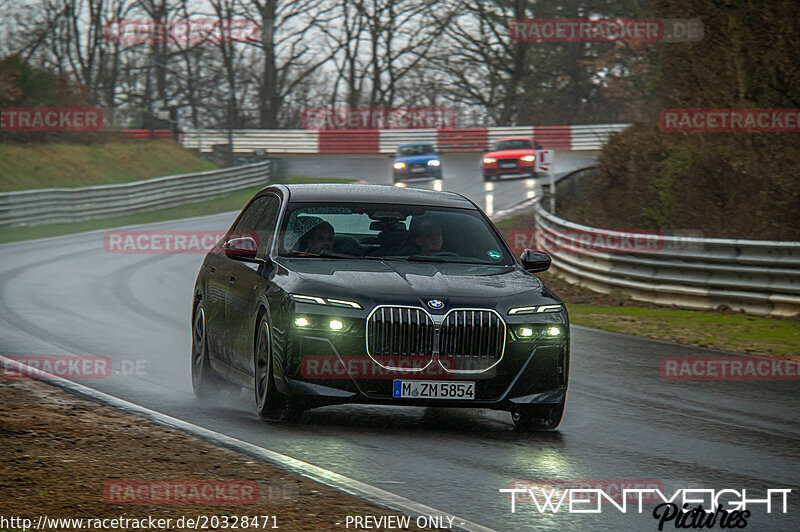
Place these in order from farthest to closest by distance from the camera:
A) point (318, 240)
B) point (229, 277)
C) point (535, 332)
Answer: point (229, 277)
point (318, 240)
point (535, 332)

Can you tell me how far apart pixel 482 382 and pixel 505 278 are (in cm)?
97

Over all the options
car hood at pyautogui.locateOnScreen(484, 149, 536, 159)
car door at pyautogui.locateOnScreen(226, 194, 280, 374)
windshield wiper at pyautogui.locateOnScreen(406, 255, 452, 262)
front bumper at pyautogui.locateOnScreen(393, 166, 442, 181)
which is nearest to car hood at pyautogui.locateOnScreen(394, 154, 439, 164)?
front bumper at pyautogui.locateOnScreen(393, 166, 442, 181)

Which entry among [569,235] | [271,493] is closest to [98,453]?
[271,493]

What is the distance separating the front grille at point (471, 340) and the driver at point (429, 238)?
3.79 ft

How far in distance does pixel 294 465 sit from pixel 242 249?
8.22 ft

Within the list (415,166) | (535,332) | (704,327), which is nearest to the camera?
(535,332)

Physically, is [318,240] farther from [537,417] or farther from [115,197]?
[115,197]

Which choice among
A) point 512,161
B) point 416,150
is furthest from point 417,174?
point 512,161

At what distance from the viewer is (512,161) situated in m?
45.5

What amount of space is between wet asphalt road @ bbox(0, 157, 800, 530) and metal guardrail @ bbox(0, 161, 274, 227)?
2059 centimetres

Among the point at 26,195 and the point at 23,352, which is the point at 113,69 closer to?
the point at 26,195

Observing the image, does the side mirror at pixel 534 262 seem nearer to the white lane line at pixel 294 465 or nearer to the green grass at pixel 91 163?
the white lane line at pixel 294 465

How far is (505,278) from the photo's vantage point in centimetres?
861

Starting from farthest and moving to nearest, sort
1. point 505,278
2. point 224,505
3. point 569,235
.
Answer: point 569,235, point 505,278, point 224,505
